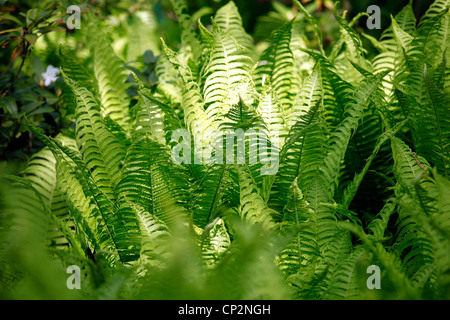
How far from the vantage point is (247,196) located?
3.51 ft

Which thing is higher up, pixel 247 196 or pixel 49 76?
pixel 49 76

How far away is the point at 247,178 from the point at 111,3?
195 centimetres

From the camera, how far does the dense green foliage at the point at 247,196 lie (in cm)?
85

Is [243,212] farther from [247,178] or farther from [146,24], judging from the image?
[146,24]

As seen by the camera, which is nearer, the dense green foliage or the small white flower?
the dense green foliage

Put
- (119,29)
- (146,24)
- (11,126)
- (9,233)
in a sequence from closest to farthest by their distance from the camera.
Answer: (9,233) → (11,126) → (146,24) → (119,29)

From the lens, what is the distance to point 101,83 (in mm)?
1622

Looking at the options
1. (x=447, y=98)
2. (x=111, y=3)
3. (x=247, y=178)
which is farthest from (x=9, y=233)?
(x=111, y=3)

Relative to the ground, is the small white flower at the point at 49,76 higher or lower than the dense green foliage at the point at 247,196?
higher

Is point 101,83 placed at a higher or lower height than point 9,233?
higher

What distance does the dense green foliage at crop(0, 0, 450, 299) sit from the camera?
848 mm

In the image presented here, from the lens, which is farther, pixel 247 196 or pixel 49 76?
pixel 49 76

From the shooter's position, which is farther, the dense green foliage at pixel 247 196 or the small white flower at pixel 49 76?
the small white flower at pixel 49 76

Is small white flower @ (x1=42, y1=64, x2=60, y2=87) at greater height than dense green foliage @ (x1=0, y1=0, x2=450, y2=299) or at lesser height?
greater
